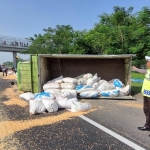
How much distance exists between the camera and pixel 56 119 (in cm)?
454

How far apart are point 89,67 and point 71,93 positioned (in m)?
3.00

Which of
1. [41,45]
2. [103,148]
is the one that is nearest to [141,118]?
[103,148]

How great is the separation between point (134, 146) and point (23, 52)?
2838 centimetres

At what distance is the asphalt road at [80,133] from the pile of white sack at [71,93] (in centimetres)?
30

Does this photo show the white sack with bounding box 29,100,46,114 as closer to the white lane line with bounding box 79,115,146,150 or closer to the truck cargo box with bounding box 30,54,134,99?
Result: the white lane line with bounding box 79,115,146,150

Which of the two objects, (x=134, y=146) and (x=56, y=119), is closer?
(x=134, y=146)

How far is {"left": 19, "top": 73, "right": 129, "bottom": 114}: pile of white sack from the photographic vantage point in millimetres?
5242

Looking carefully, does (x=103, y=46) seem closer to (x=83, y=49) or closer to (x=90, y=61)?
(x=83, y=49)

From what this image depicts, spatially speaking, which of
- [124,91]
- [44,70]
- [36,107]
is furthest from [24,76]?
[124,91]

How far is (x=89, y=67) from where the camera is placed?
9.27 meters

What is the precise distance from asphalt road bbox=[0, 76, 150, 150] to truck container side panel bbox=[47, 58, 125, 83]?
4017 mm

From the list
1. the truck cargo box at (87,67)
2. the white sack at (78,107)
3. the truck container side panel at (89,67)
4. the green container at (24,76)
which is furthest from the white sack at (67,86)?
the white sack at (78,107)

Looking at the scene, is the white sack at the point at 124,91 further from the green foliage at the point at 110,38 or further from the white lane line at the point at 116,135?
the green foliage at the point at 110,38

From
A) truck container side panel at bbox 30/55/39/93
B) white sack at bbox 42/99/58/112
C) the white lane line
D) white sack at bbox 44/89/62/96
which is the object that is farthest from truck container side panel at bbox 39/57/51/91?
the white lane line
